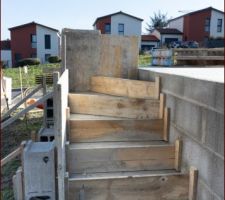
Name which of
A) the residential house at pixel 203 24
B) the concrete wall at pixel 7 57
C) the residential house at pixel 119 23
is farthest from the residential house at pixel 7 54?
the residential house at pixel 203 24

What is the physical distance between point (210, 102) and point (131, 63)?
2.91 metres

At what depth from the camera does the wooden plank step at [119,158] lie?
3180 mm

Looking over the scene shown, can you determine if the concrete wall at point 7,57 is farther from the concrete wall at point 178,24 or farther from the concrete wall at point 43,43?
the concrete wall at point 178,24

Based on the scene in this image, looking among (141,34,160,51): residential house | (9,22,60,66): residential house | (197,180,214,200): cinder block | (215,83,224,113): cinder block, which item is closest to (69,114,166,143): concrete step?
(197,180,214,200): cinder block

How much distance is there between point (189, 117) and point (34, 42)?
1361 inches

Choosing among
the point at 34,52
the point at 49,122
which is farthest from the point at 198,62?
the point at 34,52

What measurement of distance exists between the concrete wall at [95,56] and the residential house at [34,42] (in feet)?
101

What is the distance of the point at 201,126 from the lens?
8.66 feet

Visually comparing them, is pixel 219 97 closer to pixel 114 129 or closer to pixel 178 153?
pixel 178 153

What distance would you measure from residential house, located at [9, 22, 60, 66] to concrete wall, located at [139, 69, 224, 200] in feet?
108

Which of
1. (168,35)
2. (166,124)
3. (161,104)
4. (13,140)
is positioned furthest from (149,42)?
(166,124)

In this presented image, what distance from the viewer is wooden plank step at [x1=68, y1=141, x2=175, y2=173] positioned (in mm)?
3180

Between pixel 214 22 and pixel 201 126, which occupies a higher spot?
pixel 214 22

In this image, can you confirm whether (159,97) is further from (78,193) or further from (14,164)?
(14,164)
